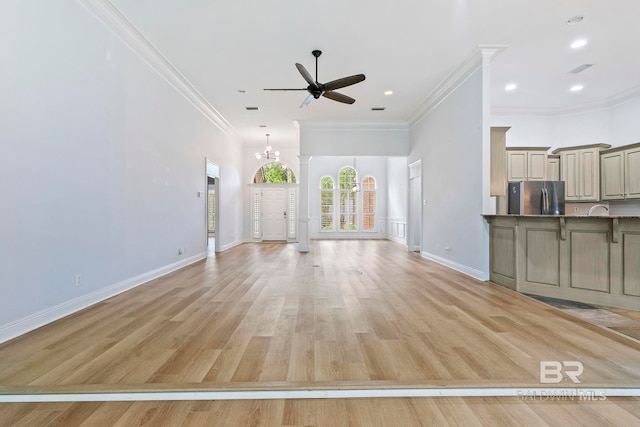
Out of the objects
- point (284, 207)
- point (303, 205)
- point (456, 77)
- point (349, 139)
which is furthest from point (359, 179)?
point (456, 77)

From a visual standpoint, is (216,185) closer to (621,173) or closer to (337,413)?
(337,413)

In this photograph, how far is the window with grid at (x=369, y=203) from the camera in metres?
12.7

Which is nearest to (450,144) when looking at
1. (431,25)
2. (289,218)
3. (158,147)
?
(431,25)

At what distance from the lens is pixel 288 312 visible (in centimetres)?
325

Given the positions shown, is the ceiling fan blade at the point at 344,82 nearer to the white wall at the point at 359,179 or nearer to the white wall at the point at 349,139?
the white wall at the point at 349,139

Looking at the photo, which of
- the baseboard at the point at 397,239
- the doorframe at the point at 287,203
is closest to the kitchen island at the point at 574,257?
the baseboard at the point at 397,239

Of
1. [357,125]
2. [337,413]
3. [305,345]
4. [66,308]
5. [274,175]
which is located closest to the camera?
[337,413]

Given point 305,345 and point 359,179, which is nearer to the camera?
point 305,345

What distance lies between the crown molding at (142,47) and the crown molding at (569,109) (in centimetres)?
667

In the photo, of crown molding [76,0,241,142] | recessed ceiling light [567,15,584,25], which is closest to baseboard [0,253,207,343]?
crown molding [76,0,241,142]

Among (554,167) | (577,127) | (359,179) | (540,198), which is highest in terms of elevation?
(577,127)

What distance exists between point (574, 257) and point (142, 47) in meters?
6.20

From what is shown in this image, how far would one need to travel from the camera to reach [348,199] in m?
12.8
